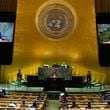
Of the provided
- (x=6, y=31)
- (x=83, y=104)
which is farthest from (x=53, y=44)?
(x=83, y=104)

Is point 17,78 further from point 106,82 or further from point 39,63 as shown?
point 106,82

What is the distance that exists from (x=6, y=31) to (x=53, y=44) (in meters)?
4.10

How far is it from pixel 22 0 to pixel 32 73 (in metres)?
5.52

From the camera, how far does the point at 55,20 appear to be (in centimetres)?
2609

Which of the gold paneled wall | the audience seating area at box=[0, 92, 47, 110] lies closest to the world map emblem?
the gold paneled wall

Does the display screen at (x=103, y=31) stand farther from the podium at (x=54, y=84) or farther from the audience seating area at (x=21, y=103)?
the audience seating area at (x=21, y=103)

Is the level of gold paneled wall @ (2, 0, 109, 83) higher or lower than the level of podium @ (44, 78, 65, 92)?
higher

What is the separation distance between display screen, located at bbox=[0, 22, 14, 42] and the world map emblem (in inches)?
104

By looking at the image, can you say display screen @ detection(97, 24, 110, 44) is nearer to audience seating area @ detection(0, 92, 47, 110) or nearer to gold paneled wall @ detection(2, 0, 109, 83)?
gold paneled wall @ detection(2, 0, 109, 83)

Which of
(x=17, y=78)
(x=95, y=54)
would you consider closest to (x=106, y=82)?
(x=95, y=54)

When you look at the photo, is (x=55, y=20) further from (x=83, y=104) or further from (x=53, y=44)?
(x=83, y=104)

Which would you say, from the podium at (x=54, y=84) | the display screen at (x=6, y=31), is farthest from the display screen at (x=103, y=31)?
the podium at (x=54, y=84)

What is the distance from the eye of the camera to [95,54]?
25.8 meters

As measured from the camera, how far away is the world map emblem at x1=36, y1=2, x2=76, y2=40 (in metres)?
26.0
